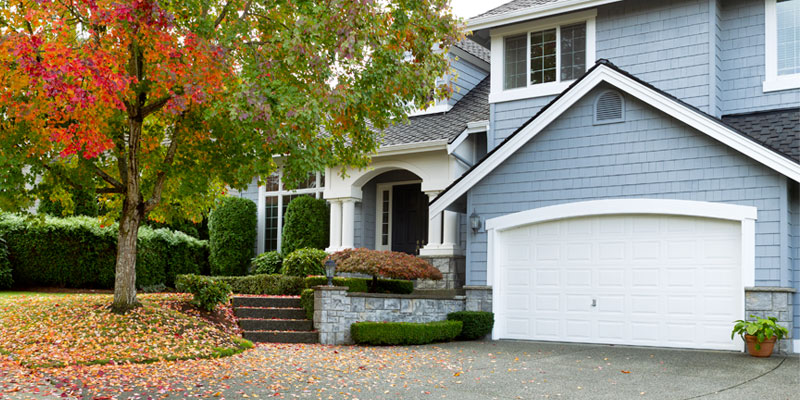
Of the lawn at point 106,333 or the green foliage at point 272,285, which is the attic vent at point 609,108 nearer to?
the green foliage at point 272,285

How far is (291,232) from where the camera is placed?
17422mm

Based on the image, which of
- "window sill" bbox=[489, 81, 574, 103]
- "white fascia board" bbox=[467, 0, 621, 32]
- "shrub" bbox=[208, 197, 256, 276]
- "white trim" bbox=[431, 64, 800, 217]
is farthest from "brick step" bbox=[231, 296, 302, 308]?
"white fascia board" bbox=[467, 0, 621, 32]

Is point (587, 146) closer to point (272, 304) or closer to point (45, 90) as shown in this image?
point (272, 304)

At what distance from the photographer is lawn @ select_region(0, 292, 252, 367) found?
30.8ft

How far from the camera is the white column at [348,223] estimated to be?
1681cm

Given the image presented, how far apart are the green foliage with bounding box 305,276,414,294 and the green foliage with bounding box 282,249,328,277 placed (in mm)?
1120

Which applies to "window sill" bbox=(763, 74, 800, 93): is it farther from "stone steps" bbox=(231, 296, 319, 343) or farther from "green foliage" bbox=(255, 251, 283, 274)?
"green foliage" bbox=(255, 251, 283, 274)

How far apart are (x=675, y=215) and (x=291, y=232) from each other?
911cm

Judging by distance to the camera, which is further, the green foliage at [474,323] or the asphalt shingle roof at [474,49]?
the asphalt shingle roof at [474,49]

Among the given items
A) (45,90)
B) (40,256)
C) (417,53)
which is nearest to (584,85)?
(417,53)

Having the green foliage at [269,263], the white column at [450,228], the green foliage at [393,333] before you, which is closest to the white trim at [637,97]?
the white column at [450,228]

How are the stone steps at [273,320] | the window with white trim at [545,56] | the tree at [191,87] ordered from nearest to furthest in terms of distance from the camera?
1. the tree at [191,87]
2. the stone steps at [273,320]
3. the window with white trim at [545,56]

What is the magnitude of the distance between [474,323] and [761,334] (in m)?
4.58

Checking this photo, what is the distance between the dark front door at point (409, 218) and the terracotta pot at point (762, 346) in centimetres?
794
